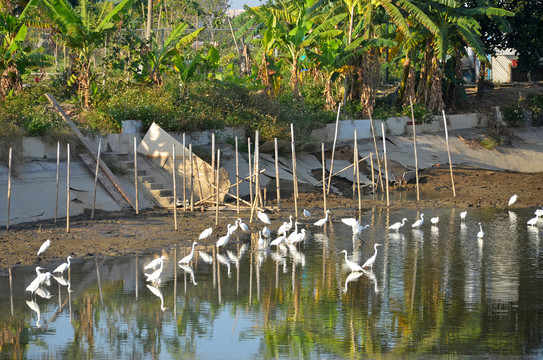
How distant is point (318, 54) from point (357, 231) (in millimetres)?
12236

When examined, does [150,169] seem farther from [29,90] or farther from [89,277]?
[89,277]

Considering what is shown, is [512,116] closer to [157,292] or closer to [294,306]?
[294,306]

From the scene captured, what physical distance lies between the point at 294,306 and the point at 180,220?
23.3 feet

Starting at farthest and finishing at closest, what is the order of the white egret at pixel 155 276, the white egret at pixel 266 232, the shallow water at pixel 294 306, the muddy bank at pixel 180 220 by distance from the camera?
1. the white egret at pixel 266 232
2. the muddy bank at pixel 180 220
3. the white egret at pixel 155 276
4. the shallow water at pixel 294 306

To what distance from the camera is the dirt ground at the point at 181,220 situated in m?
15.5

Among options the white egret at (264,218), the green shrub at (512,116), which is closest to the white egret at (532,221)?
the white egret at (264,218)

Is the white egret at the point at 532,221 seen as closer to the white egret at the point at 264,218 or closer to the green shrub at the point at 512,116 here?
the white egret at the point at 264,218

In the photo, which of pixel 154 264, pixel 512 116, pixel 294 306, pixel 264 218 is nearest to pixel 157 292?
pixel 154 264

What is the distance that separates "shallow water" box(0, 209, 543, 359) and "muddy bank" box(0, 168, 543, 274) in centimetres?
76

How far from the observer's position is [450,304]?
12.0m

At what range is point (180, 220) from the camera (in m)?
18.7

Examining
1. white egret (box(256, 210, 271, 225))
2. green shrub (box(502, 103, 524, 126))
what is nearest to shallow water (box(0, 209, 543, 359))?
white egret (box(256, 210, 271, 225))

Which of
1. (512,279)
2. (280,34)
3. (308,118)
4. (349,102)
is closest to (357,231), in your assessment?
(512,279)

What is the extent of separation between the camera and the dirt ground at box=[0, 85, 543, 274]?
15.5m
